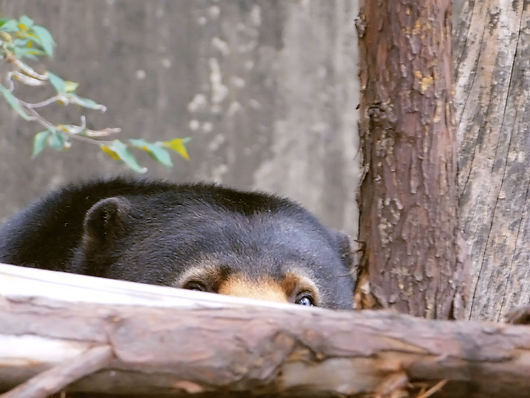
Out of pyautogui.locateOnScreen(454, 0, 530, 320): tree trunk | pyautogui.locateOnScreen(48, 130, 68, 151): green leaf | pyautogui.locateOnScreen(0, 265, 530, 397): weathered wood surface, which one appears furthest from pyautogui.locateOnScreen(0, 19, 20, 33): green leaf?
pyautogui.locateOnScreen(0, 265, 530, 397): weathered wood surface

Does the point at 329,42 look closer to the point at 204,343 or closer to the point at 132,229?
the point at 132,229

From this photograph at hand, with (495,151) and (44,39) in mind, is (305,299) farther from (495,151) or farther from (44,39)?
(44,39)

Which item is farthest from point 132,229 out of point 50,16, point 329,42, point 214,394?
point 329,42

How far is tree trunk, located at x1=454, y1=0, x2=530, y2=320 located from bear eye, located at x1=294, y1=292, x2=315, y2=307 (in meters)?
0.64

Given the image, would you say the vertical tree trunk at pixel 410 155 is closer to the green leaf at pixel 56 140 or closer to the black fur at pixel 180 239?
the black fur at pixel 180 239

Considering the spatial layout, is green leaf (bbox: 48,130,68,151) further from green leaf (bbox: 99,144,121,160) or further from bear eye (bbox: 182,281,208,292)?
bear eye (bbox: 182,281,208,292)

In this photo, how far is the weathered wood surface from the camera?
130 cm

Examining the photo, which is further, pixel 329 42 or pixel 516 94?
pixel 329 42

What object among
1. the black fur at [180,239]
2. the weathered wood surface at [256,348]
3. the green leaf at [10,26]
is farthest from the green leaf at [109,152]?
the weathered wood surface at [256,348]

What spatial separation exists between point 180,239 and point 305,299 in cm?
55

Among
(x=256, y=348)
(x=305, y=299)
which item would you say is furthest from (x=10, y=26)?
(x=256, y=348)

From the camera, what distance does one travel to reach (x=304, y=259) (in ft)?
10.3

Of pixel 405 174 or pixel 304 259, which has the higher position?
pixel 405 174

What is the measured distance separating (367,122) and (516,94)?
1.26 meters
